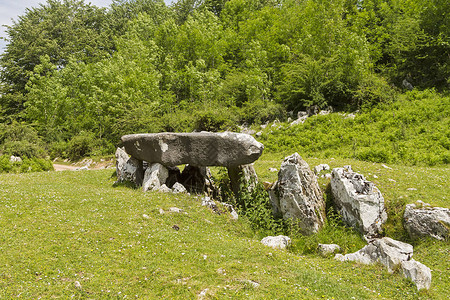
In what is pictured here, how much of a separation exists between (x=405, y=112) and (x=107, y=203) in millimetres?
26747

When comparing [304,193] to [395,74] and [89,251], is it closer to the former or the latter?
[89,251]

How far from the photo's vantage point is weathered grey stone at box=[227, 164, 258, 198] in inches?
596

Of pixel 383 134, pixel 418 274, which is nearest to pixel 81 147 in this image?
pixel 383 134

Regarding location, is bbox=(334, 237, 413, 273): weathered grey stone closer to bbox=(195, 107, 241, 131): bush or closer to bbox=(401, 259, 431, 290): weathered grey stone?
bbox=(401, 259, 431, 290): weathered grey stone

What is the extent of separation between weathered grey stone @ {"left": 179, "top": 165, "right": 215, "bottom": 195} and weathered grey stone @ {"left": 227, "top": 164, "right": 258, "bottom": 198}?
1339 mm

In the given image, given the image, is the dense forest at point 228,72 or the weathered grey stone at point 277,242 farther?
the dense forest at point 228,72

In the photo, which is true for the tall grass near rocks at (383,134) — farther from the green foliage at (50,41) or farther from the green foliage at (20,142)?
the green foliage at (50,41)

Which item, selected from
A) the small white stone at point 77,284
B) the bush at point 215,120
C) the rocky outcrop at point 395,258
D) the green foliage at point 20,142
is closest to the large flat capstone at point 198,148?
the rocky outcrop at point 395,258

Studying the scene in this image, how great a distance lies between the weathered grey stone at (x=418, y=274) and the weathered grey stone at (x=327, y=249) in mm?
2703

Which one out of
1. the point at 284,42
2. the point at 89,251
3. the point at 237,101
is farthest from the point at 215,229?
the point at 284,42

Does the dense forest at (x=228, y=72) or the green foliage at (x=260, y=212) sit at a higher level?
the dense forest at (x=228, y=72)

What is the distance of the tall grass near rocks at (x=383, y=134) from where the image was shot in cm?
2133

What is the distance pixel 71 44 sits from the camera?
65.7 meters

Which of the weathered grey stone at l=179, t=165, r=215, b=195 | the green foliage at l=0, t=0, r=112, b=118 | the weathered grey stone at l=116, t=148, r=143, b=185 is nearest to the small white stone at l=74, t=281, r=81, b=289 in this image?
the weathered grey stone at l=179, t=165, r=215, b=195
